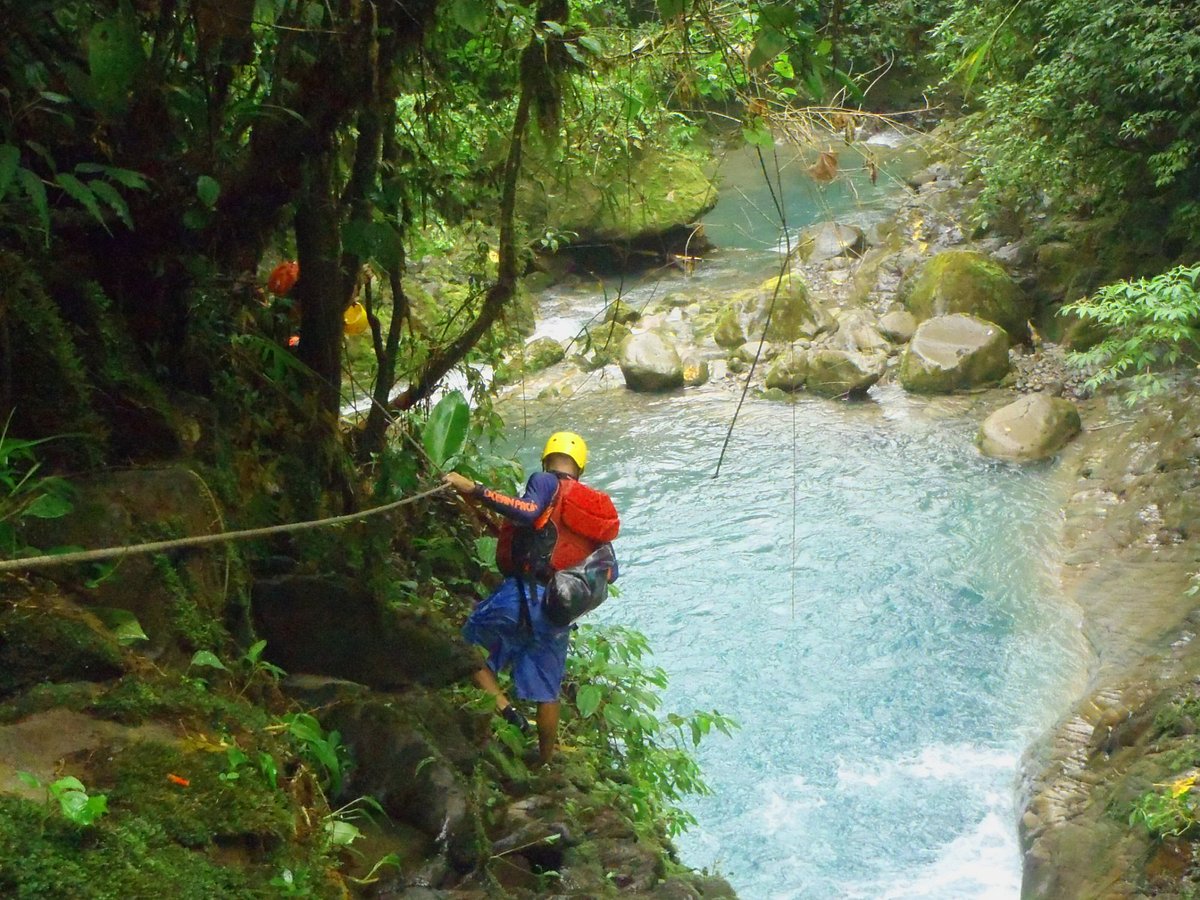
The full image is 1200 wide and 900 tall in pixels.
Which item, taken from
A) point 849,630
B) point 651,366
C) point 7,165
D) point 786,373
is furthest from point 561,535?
point 651,366

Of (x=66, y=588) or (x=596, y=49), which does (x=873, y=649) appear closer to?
(x=596, y=49)

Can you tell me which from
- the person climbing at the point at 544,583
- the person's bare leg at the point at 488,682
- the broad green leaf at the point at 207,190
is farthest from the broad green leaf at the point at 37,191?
the person's bare leg at the point at 488,682

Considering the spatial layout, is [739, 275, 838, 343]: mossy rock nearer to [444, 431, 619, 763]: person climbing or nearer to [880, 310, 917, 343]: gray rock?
[880, 310, 917, 343]: gray rock

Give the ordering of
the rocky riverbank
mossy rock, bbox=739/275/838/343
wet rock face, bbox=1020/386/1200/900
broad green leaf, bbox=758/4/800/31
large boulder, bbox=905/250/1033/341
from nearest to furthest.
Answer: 1. broad green leaf, bbox=758/4/800/31
2. wet rock face, bbox=1020/386/1200/900
3. the rocky riverbank
4. large boulder, bbox=905/250/1033/341
5. mossy rock, bbox=739/275/838/343

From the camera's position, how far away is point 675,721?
5.02 metres

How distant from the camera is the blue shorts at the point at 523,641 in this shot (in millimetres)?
4426

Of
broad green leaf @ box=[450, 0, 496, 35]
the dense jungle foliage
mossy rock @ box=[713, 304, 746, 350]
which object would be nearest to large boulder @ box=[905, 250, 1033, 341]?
mossy rock @ box=[713, 304, 746, 350]

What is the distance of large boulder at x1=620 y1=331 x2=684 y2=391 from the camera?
14117 mm

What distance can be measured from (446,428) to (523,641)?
3.32 ft

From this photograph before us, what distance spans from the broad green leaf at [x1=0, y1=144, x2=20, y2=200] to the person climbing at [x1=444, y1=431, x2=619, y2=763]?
2.27 m

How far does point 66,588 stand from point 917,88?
22743 mm

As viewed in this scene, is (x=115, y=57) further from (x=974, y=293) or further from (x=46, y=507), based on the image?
(x=974, y=293)

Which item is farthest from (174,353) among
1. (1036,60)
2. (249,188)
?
(1036,60)

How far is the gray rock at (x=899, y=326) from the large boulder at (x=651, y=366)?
9.29 ft
